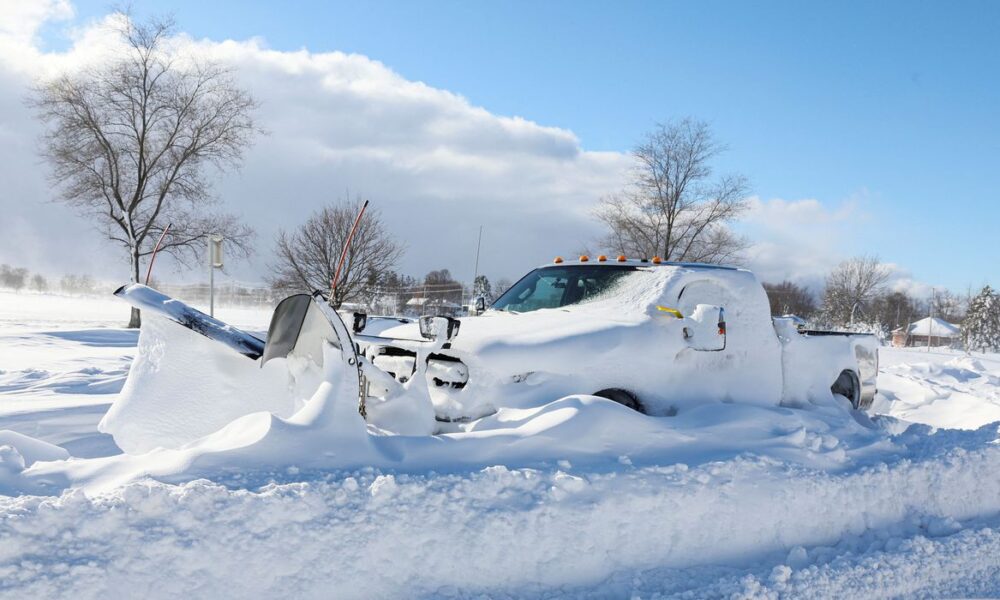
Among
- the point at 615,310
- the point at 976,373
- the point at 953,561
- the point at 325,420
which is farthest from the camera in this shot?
the point at 976,373

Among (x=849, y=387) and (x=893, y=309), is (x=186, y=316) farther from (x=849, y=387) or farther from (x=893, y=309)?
(x=893, y=309)

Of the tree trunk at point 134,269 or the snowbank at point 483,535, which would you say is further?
the tree trunk at point 134,269

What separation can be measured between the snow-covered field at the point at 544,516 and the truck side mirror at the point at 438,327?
0.65m

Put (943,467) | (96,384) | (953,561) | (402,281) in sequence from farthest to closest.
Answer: (402,281) < (96,384) < (943,467) < (953,561)

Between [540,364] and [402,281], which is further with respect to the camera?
[402,281]

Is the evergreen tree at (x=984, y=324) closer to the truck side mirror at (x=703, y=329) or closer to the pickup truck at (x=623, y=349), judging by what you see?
the pickup truck at (x=623, y=349)

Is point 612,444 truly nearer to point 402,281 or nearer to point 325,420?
point 325,420

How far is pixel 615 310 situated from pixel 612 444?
1.54 metres

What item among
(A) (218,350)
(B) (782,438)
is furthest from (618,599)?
(A) (218,350)

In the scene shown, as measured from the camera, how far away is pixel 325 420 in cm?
355

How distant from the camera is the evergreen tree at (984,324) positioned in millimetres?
58469

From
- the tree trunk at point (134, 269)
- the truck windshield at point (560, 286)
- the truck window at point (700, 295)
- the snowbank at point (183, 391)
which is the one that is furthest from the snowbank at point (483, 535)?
the tree trunk at point (134, 269)

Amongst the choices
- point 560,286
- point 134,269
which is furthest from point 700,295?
point 134,269

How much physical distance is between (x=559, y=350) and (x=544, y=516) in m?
1.46
